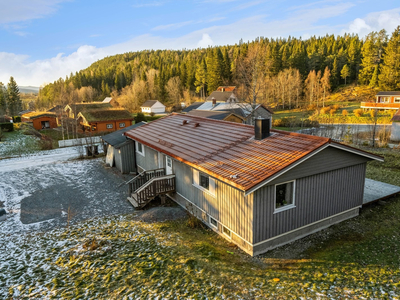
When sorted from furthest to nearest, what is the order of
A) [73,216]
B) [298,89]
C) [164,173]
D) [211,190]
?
[298,89], [164,173], [73,216], [211,190]

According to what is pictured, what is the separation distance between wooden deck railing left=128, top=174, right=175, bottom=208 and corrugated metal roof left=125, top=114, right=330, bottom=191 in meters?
1.47

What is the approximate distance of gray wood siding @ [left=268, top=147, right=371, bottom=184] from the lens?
29.2 feet

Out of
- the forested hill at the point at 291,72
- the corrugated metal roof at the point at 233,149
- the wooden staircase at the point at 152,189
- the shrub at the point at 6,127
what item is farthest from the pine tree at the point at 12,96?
the wooden staircase at the point at 152,189

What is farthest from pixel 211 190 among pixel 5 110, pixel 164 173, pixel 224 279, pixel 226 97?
pixel 5 110

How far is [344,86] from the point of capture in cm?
7575

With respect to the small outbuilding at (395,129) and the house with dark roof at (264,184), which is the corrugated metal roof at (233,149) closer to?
the house with dark roof at (264,184)

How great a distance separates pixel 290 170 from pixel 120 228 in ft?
23.5

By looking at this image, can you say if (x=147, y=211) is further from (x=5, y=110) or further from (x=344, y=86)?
(x=344, y=86)

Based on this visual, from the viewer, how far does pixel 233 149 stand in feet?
35.8

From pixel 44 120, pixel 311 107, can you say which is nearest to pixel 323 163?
pixel 44 120

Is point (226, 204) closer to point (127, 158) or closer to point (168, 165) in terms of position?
point (168, 165)

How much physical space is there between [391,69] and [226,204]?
7196 cm

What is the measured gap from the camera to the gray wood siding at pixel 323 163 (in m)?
8.91

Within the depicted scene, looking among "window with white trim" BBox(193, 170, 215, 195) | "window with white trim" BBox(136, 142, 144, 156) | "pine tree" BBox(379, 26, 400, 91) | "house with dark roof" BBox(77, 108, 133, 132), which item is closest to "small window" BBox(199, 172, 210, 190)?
"window with white trim" BBox(193, 170, 215, 195)
